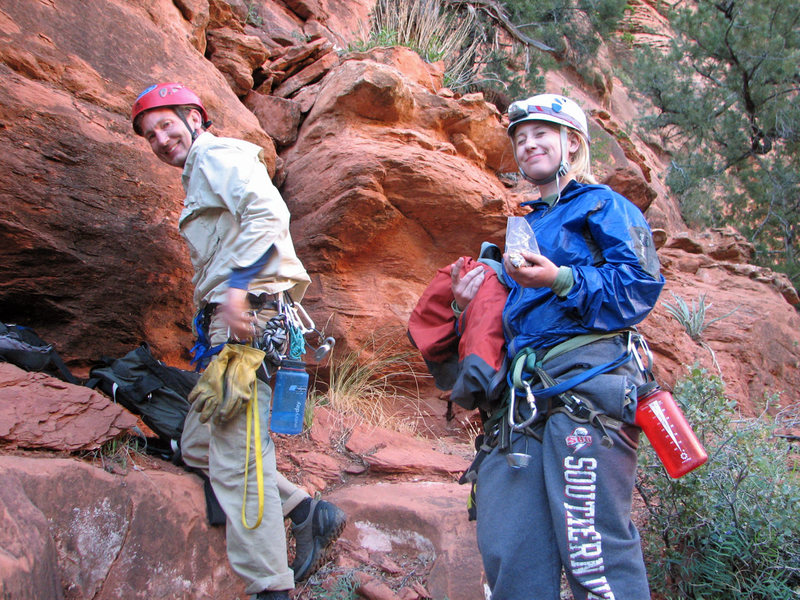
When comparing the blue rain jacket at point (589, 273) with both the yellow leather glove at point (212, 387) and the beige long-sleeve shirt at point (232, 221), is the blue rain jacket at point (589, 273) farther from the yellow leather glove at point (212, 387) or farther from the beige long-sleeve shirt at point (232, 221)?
the yellow leather glove at point (212, 387)

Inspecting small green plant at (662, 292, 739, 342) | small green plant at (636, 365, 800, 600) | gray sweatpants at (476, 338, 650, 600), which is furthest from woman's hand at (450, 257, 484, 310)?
small green plant at (662, 292, 739, 342)

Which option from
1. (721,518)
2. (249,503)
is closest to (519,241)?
(249,503)

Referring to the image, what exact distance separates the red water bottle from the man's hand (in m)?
1.70

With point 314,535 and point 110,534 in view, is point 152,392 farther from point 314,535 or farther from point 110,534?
point 314,535

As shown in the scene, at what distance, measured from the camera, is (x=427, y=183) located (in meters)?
5.09

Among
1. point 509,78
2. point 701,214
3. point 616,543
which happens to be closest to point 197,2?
point 509,78

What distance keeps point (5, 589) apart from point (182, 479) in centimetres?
111

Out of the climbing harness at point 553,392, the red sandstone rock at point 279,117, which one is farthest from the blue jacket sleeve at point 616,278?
the red sandstone rock at point 279,117

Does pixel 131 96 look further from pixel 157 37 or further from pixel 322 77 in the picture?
pixel 322 77

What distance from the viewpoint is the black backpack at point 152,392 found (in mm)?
A: 3471

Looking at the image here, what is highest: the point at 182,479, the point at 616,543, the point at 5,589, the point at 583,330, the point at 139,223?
the point at 583,330

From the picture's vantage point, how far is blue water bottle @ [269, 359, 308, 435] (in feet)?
9.98

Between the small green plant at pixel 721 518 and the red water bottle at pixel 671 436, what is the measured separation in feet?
3.70

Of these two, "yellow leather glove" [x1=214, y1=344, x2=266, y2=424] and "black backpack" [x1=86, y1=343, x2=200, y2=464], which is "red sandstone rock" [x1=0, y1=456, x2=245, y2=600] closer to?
"black backpack" [x1=86, y1=343, x2=200, y2=464]
